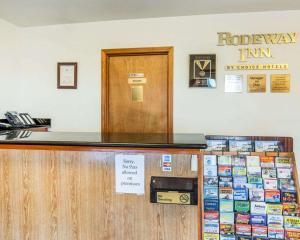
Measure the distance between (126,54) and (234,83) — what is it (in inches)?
47.3

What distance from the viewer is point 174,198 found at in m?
1.13

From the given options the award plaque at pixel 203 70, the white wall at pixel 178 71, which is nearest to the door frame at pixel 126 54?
the white wall at pixel 178 71

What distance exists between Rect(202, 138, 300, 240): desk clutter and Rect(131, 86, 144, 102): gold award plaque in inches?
50.5

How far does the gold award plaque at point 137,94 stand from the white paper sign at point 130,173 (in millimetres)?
2027

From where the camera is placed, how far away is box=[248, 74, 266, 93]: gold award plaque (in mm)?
2885

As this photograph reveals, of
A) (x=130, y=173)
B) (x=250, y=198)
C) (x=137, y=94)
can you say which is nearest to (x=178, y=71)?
(x=137, y=94)

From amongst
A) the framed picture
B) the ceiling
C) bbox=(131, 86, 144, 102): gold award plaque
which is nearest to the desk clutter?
bbox=(131, 86, 144, 102): gold award plaque

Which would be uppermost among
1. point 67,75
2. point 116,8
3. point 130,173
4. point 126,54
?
point 116,8

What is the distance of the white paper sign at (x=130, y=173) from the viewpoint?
3.85 ft

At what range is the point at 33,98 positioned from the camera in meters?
3.41

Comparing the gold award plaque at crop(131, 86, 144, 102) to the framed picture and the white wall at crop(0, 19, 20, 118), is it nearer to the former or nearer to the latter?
the framed picture

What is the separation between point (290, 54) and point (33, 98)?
285cm

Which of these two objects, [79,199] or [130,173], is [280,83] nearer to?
[130,173]

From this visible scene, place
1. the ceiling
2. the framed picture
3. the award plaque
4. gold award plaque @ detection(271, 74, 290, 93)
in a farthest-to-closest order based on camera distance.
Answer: the framed picture, the award plaque, gold award plaque @ detection(271, 74, 290, 93), the ceiling
